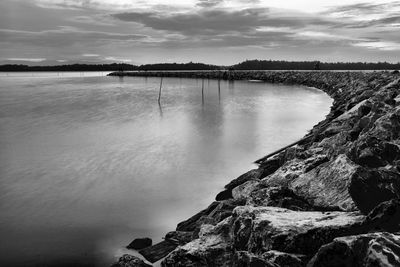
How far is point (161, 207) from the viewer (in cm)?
1008

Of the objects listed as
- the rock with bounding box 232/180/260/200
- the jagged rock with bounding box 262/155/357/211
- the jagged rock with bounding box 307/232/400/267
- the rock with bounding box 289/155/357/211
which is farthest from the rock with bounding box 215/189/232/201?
the jagged rock with bounding box 307/232/400/267

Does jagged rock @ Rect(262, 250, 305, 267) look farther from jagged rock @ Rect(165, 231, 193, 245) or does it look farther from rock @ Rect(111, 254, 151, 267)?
jagged rock @ Rect(165, 231, 193, 245)

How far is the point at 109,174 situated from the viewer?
13117 millimetres

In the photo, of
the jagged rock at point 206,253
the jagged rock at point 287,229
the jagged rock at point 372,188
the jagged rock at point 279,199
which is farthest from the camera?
the jagged rock at point 279,199

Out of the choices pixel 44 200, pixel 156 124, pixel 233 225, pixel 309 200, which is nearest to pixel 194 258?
pixel 233 225

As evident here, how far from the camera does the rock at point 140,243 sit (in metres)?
7.57

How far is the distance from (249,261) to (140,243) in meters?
3.78

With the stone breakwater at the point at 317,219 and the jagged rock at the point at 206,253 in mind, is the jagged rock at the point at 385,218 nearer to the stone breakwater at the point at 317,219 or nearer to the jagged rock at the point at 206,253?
the stone breakwater at the point at 317,219

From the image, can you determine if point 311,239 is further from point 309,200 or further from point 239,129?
point 239,129

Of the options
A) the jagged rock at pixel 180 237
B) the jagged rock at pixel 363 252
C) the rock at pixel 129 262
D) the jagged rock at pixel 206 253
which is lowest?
the jagged rock at pixel 180 237

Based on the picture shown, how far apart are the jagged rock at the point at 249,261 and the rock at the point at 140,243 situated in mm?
3366

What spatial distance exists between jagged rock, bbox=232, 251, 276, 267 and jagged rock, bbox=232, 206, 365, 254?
1.48 ft

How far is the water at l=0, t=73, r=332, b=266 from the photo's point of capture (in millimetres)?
8109

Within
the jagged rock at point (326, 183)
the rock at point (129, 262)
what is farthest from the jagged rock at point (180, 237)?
the jagged rock at point (326, 183)
